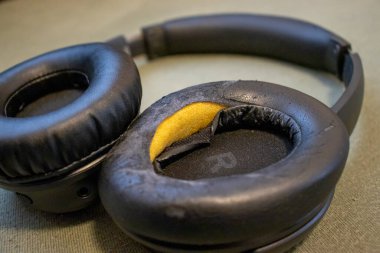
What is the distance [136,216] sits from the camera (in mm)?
729

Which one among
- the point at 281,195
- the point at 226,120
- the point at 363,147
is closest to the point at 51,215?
the point at 226,120

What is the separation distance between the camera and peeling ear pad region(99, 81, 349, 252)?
700mm

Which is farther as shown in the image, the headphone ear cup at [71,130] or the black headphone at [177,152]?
the headphone ear cup at [71,130]

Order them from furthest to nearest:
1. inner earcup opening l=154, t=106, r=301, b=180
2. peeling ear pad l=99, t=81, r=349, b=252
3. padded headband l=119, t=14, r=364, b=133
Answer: padded headband l=119, t=14, r=364, b=133 → inner earcup opening l=154, t=106, r=301, b=180 → peeling ear pad l=99, t=81, r=349, b=252

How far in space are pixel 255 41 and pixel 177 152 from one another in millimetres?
729

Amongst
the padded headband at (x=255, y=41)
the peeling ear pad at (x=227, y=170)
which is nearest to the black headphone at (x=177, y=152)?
the peeling ear pad at (x=227, y=170)

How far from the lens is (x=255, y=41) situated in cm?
149

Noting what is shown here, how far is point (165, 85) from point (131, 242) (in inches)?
27.1

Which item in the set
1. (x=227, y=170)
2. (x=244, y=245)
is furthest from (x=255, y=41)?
(x=244, y=245)

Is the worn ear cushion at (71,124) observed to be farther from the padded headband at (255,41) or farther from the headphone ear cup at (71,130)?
the padded headband at (255,41)

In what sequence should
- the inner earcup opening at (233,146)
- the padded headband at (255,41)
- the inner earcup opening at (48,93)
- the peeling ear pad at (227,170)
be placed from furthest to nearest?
→ the padded headband at (255,41)
the inner earcup opening at (48,93)
the inner earcup opening at (233,146)
the peeling ear pad at (227,170)

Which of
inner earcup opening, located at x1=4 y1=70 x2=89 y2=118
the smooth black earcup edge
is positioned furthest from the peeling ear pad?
inner earcup opening, located at x1=4 y1=70 x2=89 y2=118

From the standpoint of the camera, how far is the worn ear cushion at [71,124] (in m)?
0.85

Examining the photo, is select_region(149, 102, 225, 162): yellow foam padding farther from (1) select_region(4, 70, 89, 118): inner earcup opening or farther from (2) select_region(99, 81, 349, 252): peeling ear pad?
(1) select_region(4, 70, 89, 118): inner earcup opening
